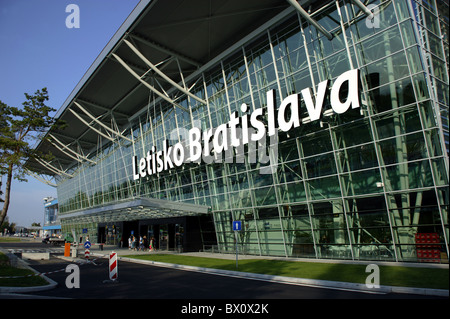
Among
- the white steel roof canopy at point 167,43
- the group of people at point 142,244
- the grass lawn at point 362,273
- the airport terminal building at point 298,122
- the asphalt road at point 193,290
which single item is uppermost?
the white steel roof canopy at point 167,43

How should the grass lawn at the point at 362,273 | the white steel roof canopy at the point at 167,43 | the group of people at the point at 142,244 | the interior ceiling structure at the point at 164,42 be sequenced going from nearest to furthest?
the grass lawn at the point at 362,273 → the white steel roof canopy at the point at 167,43 → the interior ceiling structure at the point at 164,42 → the group of people at the point at 142,244

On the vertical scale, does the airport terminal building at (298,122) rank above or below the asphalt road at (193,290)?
above

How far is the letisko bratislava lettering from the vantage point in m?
17.0

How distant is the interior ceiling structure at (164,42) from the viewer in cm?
2175

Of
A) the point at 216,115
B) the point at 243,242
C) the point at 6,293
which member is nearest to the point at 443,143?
the point at 243,242

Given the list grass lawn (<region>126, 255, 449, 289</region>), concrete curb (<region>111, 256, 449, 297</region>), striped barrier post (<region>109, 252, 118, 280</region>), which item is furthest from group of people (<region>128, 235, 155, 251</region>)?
striped barrier post (<region>109, 252, 118, 280</region>)

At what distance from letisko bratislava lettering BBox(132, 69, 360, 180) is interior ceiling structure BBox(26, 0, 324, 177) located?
19.6 ft

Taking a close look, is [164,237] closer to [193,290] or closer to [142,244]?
[142,244]

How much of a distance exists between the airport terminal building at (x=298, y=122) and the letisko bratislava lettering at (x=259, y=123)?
0.08 m

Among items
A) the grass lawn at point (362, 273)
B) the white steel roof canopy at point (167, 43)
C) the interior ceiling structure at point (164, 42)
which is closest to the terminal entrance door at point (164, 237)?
the white steel roof canopy at point (167, 43)

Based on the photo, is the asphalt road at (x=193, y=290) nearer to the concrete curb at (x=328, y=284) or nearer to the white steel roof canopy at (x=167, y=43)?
the concrete curb at (x=328, y=284)

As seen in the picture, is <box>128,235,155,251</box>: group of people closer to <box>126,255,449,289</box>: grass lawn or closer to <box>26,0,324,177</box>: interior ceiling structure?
<box>26,0,324,177</box>: interior ceiling structure

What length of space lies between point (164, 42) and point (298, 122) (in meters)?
13.4

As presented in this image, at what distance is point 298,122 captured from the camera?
1888 centimetres
